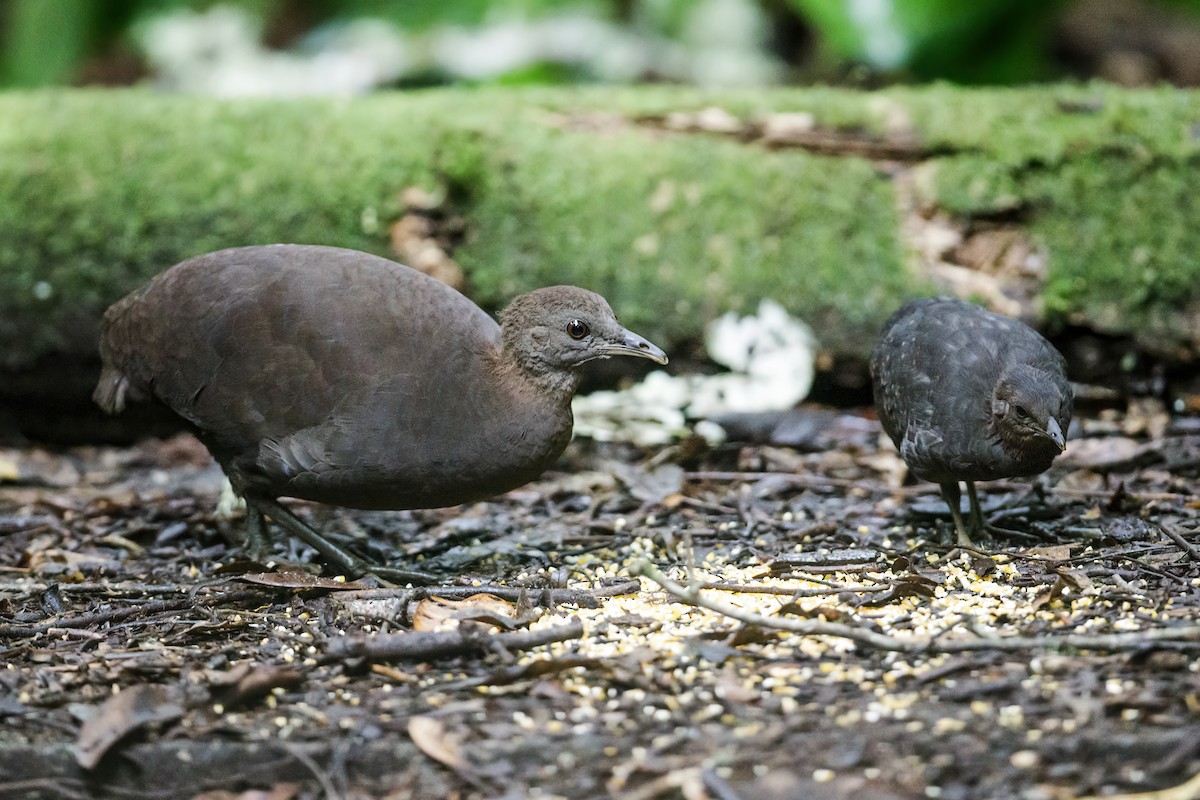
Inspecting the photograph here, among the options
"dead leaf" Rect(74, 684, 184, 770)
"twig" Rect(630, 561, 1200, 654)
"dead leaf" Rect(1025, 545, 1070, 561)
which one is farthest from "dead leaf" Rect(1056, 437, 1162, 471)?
"dead leaf" Rect(74, 684, 184, 770)

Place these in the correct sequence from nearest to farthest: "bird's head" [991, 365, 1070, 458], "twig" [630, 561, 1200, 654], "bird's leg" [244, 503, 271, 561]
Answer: "twig" [630, 561, 1200, 654] → "bird's head" [991, 365, 1070, 458] → "bird's leg" [244, 503, 271, 561]

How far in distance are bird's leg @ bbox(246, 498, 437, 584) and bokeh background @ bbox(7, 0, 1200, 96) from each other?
17.9 feet

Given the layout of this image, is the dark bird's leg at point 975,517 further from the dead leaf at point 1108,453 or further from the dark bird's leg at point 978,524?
the dead leaf at point 1108,453

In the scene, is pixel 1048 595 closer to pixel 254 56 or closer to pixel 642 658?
pixel 642 658

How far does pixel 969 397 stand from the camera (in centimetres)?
484

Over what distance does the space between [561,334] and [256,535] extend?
1.67m

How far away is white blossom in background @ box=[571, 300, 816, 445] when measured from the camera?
688cm

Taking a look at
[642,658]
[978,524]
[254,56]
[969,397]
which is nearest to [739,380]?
[978,524]

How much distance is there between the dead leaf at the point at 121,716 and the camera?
125 inches

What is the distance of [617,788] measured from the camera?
2.94 meters

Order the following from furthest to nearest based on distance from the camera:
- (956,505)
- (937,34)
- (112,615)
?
1. (937,34)
2. (956,505)
3. (112,615)

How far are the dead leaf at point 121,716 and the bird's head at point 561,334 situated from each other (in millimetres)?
1939

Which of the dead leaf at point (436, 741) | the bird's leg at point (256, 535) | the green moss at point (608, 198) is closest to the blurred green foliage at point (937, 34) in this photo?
the green moss at point (608, 198)

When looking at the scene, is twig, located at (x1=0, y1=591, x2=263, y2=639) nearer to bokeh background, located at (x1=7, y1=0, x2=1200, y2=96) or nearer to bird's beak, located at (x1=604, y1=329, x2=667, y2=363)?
bird's beak, located at (x1=604, y1=329, x2=667, y2=363)
